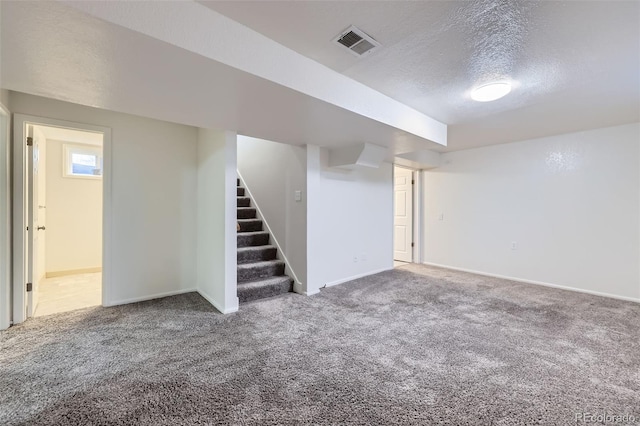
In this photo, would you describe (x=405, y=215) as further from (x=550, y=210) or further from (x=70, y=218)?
(x=70, y=218)

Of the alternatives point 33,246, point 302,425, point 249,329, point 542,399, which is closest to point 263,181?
point 249,329

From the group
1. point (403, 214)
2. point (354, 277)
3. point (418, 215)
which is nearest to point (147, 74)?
point (354, 277)

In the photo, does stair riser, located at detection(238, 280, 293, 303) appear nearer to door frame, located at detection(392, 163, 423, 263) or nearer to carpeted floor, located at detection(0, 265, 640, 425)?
carpeted floor, located at detection(0, 265, 640, 425)

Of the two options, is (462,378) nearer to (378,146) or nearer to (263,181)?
(378,146)

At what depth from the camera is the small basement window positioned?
4.45m

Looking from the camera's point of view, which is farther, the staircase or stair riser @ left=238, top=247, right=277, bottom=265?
stair riser @ left=238, top=247, right=277, bottom=265

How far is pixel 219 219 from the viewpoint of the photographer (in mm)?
3068

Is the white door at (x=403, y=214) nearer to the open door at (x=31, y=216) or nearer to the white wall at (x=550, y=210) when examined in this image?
the white wall at (x=550, y=210)

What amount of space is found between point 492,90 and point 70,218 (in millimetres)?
6070

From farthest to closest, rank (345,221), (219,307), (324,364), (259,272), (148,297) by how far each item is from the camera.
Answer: (345,221) < (259,272) < (148,297) < (219,307) < (324,364)

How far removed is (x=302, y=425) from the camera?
144 cm

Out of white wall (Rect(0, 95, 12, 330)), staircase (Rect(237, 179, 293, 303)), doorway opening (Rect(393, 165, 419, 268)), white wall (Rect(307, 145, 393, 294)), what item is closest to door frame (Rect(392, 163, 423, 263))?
doorway opening (Rect(393, 165, 419, 268))

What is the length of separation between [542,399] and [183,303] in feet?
11.0

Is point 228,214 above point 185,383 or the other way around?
above
